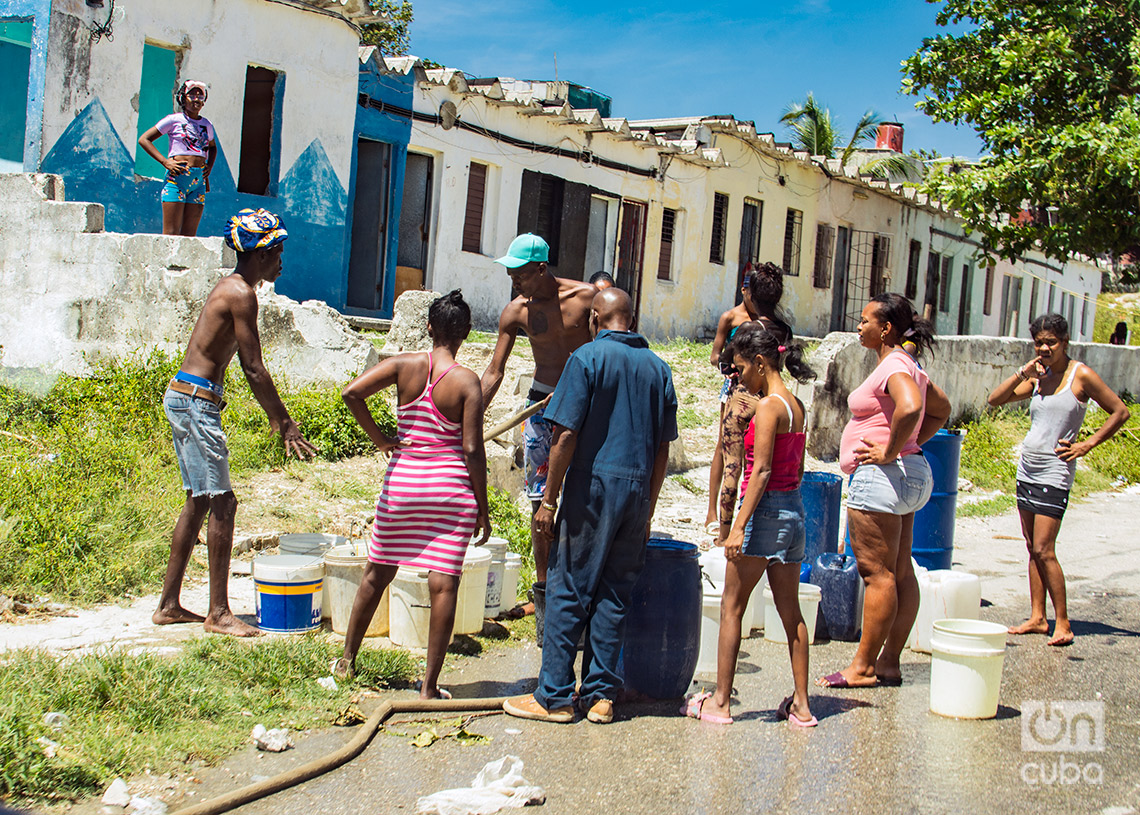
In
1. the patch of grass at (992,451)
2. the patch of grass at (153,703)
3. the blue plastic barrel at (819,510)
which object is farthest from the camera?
the patch of grass at (992,451)

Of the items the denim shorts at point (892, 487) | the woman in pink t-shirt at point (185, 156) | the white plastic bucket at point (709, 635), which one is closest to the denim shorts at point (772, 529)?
the denim shorts at point (892, 487)

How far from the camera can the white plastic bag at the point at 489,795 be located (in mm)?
3518

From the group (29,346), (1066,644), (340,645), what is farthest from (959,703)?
(29,346)

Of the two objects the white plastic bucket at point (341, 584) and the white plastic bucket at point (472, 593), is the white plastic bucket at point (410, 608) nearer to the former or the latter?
the white plastic bucket at point (341, 584)

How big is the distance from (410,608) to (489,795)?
71.1 inches

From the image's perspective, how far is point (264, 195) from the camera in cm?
1393

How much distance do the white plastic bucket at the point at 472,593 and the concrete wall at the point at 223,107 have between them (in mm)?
8722

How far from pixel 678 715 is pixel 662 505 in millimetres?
4692

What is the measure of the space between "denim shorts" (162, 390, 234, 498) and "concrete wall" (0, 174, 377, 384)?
14.6 ft

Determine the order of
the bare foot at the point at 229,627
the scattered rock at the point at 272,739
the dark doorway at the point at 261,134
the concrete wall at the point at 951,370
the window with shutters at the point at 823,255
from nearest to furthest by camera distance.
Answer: the scattered rock at the point at 272,739 < the bare foot at the point at 229,627 < the concrete wall at the point at 951,370 < the dark doorway at the point at 261,134 < the window with shutters at the point at 823,255

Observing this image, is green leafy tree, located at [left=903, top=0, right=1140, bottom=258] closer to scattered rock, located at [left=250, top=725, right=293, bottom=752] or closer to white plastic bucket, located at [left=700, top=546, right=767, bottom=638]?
white plastic bucket, located at [left=700, top=546, right=767, bottom=638]

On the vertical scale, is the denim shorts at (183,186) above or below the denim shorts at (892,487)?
above

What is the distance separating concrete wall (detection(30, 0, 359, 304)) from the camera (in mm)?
11805

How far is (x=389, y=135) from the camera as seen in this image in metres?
15.5
